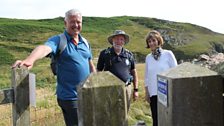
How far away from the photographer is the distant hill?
10625cm

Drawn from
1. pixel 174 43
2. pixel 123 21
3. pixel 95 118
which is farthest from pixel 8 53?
pixel 95 118

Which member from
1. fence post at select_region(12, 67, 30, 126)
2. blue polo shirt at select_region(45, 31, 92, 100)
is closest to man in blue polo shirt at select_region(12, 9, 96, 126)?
blue polo shirt at select_region(45, 31, 92, 100)

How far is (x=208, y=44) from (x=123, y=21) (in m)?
30.2

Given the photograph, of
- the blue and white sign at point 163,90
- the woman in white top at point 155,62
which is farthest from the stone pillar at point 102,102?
the woman in white top at point 155,62

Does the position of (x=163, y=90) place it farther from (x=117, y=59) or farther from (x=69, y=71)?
(x=117, y=59)

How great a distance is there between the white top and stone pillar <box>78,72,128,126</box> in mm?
3201

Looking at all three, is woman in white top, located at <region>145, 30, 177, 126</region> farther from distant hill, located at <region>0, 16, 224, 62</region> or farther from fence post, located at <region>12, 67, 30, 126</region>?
distant hill, located at <region>0, 16, 224, 62</region>

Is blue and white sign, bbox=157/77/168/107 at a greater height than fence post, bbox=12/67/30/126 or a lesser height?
greater

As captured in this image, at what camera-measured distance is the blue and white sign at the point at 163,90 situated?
355cm

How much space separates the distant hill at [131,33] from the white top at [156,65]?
79938 mm

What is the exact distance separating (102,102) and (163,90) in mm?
523

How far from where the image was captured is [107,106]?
3416 millimetres

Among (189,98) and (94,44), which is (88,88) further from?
(94,44)

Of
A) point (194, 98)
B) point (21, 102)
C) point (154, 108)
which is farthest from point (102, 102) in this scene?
point (154, 108)
